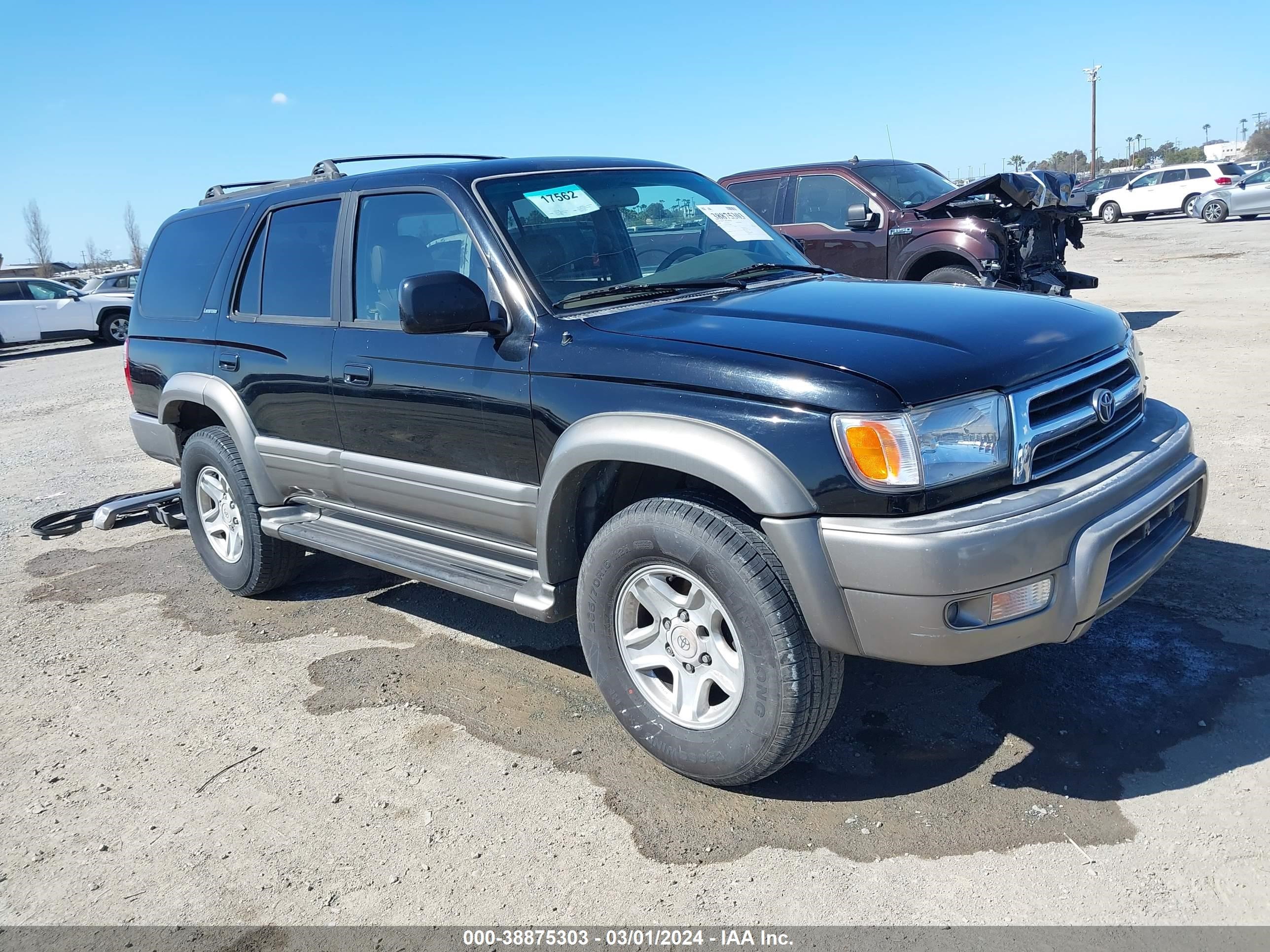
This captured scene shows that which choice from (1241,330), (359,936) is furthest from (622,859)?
(1241,330)

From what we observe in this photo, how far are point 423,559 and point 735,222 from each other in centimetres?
194

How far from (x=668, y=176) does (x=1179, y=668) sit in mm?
2824

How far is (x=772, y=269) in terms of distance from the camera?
4.07m

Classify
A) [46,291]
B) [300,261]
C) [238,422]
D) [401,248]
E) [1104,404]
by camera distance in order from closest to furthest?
[1104,404] → [401,248] → [300,261] → [238,422] → [46,291]

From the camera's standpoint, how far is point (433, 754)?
137 inches

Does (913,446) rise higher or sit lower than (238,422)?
higher

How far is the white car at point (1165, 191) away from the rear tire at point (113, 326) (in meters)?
29.1

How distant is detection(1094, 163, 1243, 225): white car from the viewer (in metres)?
29.6

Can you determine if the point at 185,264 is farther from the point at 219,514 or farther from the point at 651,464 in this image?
the point at 651,464

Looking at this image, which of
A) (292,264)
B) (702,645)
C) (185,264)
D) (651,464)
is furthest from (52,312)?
(702,645)

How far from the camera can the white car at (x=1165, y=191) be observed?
97.2ft

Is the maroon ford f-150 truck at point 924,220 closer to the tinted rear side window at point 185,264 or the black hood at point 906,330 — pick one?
the tinted rear side window at point 185,264

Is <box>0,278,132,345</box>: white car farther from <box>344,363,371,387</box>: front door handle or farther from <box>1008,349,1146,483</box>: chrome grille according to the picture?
<box>1008,349,1146,483</box>: chrome grille

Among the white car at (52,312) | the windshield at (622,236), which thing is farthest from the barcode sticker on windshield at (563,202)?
the white car at (52,312)
